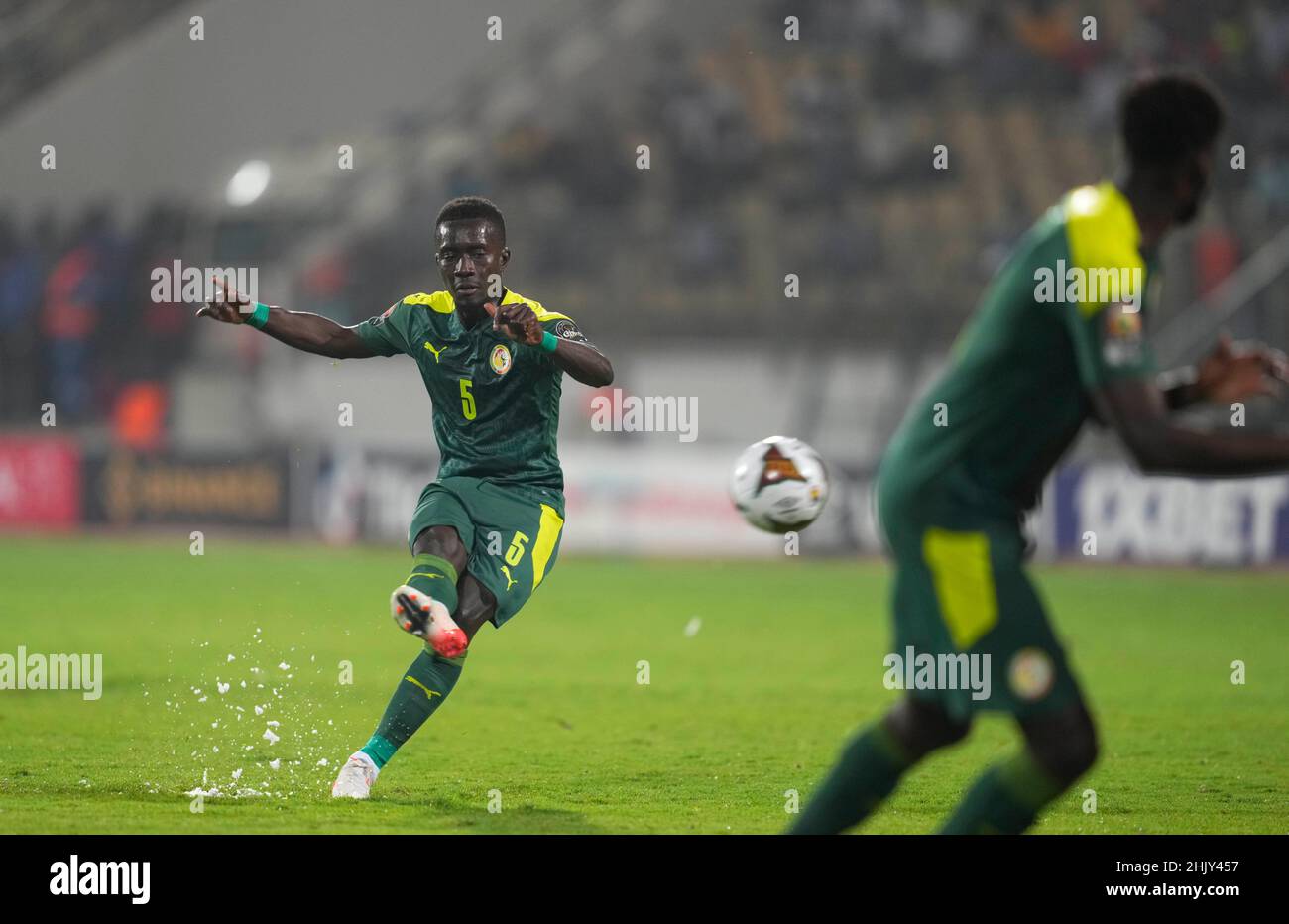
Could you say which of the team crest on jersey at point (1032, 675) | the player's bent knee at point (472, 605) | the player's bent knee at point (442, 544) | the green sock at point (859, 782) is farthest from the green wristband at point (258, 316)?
the team crest on jersey at point (1032, 675)

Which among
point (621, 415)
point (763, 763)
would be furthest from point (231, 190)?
point (763, 763)

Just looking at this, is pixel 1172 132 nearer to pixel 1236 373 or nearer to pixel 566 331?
pixel 1236 373

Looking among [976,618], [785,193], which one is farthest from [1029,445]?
[785,193]

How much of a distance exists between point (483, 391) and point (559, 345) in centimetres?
61

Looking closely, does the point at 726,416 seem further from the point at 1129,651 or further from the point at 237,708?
the point at 237,708

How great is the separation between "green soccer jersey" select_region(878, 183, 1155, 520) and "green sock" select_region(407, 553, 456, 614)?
7.53ft

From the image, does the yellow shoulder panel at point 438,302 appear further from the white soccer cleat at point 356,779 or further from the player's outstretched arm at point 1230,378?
the player's outstretched arm at point 1230,378

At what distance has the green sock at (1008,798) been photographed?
4184 millimetres

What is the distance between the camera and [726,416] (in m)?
19.7

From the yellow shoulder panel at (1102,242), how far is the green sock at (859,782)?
129 centimetres

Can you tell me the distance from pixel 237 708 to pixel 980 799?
5.72 metres

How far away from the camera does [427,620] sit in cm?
600

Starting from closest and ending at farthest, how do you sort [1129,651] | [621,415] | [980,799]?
[980,799] < [1129,651] < [621,415]
